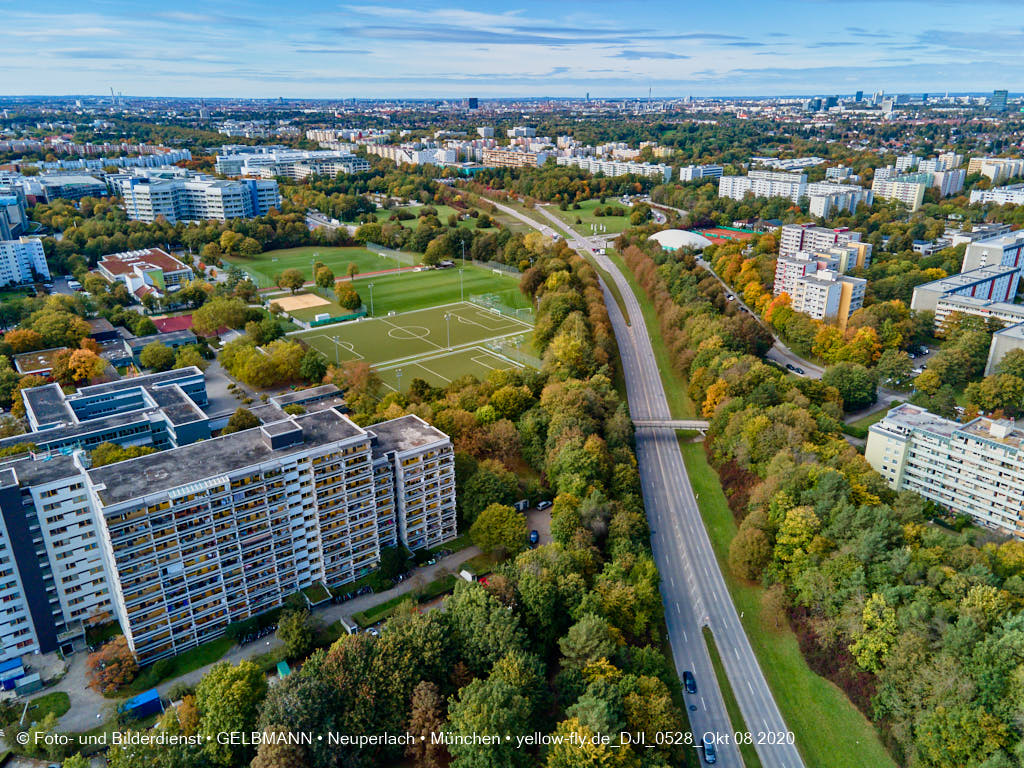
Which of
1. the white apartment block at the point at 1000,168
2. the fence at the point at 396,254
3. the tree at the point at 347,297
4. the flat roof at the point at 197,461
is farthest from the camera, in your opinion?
the white apartment block at the point at 1000,168

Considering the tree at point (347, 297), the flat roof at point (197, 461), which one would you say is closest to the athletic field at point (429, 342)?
the tree at point (347, 297)

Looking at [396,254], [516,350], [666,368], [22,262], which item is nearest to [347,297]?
[516,350]

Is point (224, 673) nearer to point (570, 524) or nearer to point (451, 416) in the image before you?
point (570, 524)

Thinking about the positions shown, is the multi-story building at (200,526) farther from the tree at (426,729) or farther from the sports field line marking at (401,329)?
the sports field line marking at (401,329)

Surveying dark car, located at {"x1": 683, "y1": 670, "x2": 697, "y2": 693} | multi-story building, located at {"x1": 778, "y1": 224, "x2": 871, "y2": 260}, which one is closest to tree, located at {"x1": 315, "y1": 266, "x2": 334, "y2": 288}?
multi-story building, located at {"x1": 778, "y1": 224, "x2": 871, "y2": 260}

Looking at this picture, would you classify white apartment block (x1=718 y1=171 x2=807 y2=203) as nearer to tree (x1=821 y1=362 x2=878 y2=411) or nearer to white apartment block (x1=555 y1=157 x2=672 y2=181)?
white apartment block (x1=555 y1=157 x2=672 y2=181)

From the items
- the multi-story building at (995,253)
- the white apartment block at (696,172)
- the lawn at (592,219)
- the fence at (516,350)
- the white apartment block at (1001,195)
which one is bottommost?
the fence at (516,350)
